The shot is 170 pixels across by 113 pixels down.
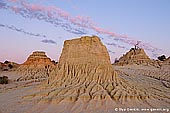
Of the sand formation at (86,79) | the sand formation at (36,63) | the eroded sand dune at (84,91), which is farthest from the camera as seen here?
the sand formation at (36,63)

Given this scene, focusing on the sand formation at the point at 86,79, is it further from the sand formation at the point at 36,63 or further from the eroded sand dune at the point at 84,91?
the sand formation at the point at 36,63

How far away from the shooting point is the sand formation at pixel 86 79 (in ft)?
37.2

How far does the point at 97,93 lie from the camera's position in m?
11.4

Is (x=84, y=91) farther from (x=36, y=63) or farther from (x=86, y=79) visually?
(x=36, y=63)

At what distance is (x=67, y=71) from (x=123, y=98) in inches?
185

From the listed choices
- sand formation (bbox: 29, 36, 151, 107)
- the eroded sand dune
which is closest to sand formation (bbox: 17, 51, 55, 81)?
sand formation (bbox: 29, 36, 151, 107)

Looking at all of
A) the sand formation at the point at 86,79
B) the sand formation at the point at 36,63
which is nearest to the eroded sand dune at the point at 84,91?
the sand formation at the point at 86,79

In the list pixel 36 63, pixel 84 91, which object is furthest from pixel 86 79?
pixel 36 63

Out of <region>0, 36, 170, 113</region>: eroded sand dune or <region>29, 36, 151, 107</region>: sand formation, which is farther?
<region>29, 36, 151, 107</region>: sand formation

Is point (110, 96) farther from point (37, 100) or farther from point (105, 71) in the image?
point (37, 100)

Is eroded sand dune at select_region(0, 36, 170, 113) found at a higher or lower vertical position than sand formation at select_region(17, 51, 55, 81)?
lower

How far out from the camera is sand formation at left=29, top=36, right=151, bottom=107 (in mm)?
11328

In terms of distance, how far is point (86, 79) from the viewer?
44.1ft

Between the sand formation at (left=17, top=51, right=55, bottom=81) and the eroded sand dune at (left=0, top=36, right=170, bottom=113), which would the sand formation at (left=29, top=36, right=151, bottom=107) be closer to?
the eroded sand dune at (left=0, top=36, right=170, bottom=113)
